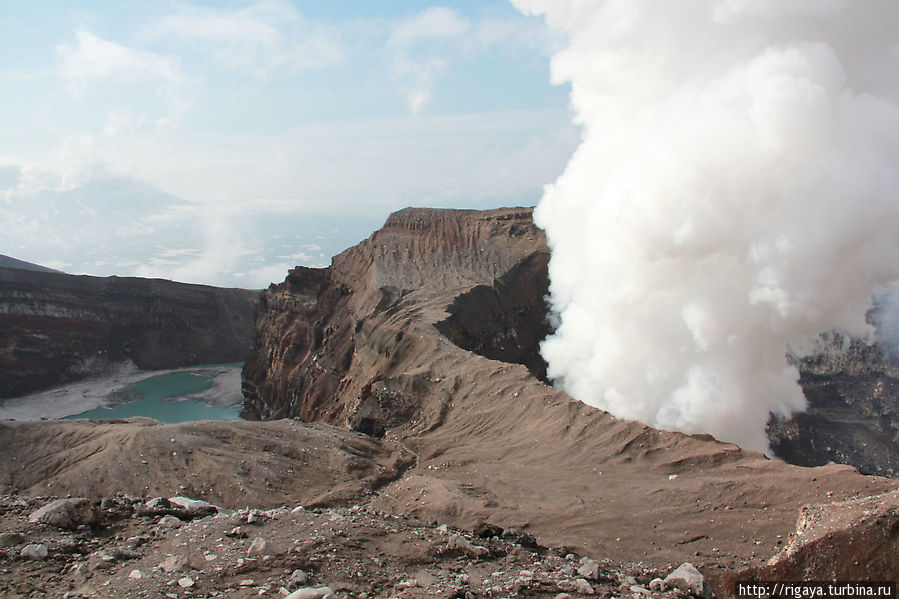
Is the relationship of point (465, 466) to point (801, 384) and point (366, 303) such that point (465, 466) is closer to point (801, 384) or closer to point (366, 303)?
point (801, 384)

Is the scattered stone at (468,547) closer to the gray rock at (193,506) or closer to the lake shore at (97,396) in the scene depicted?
the gray rock at (193,506)

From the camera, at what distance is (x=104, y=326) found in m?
58.3

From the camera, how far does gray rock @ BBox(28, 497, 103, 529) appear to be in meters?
9.05

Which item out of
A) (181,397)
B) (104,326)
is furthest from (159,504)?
(104,326)

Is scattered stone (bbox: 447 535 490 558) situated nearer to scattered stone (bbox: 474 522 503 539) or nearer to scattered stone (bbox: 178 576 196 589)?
scattered stone (bbox: 474 522 503 539)

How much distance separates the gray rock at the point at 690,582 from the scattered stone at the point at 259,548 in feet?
16.4

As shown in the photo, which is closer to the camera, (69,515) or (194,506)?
(69,515)

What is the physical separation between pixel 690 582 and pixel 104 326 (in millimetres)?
60026

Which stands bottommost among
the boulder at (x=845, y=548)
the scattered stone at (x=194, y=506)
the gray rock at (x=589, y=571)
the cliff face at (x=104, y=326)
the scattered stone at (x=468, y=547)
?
the scattered stone at (x=194, y=506)

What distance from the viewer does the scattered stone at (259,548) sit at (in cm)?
817

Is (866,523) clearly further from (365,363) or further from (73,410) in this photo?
(73,410)

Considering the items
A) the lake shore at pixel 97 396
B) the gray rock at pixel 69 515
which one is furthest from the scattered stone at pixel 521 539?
the lake shore at pixel 97 396

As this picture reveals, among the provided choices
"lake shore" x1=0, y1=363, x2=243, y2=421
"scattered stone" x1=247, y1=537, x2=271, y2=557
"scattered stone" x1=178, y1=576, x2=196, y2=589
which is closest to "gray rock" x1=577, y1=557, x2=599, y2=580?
"scattered stone" x1=247, y1=537, x2=271, y2=557

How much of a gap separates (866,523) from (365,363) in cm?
2412
